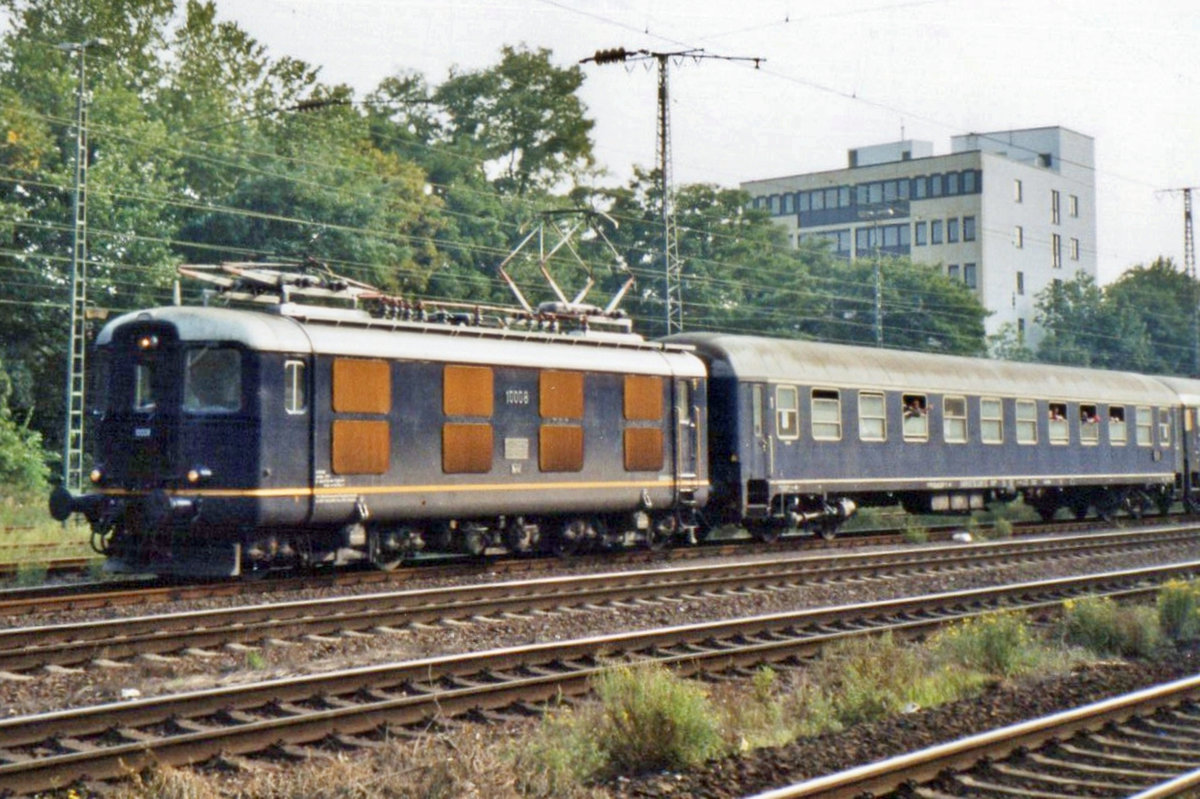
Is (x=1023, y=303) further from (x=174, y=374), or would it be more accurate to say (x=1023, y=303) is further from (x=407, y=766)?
(x=407, y=766)

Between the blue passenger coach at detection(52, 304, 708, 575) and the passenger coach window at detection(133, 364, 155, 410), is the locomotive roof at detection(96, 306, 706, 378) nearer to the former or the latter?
the blue passenger coach at detection(52, 304, 708, 575)

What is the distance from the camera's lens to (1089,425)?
1219 inches

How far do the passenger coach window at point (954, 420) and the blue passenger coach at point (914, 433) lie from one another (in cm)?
3

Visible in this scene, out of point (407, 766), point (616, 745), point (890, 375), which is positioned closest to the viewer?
point (407, 766)

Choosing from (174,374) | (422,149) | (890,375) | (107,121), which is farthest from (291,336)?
(422,149)

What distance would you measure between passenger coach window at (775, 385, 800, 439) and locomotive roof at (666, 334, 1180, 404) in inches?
7.8

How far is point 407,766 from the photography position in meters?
7.93

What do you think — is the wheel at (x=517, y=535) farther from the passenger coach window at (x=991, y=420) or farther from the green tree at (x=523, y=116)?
the green tree at (x=523, y=116)

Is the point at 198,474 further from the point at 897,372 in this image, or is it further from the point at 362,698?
the point at 897,372

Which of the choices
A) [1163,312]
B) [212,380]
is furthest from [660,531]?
[1163,312]

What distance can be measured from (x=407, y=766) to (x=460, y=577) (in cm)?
993

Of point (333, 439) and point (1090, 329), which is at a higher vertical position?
point (1090, 329)

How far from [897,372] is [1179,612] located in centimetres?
1203

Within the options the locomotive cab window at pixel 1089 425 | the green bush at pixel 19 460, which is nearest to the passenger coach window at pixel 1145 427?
the locomotive cab window at pixel 1089 425
